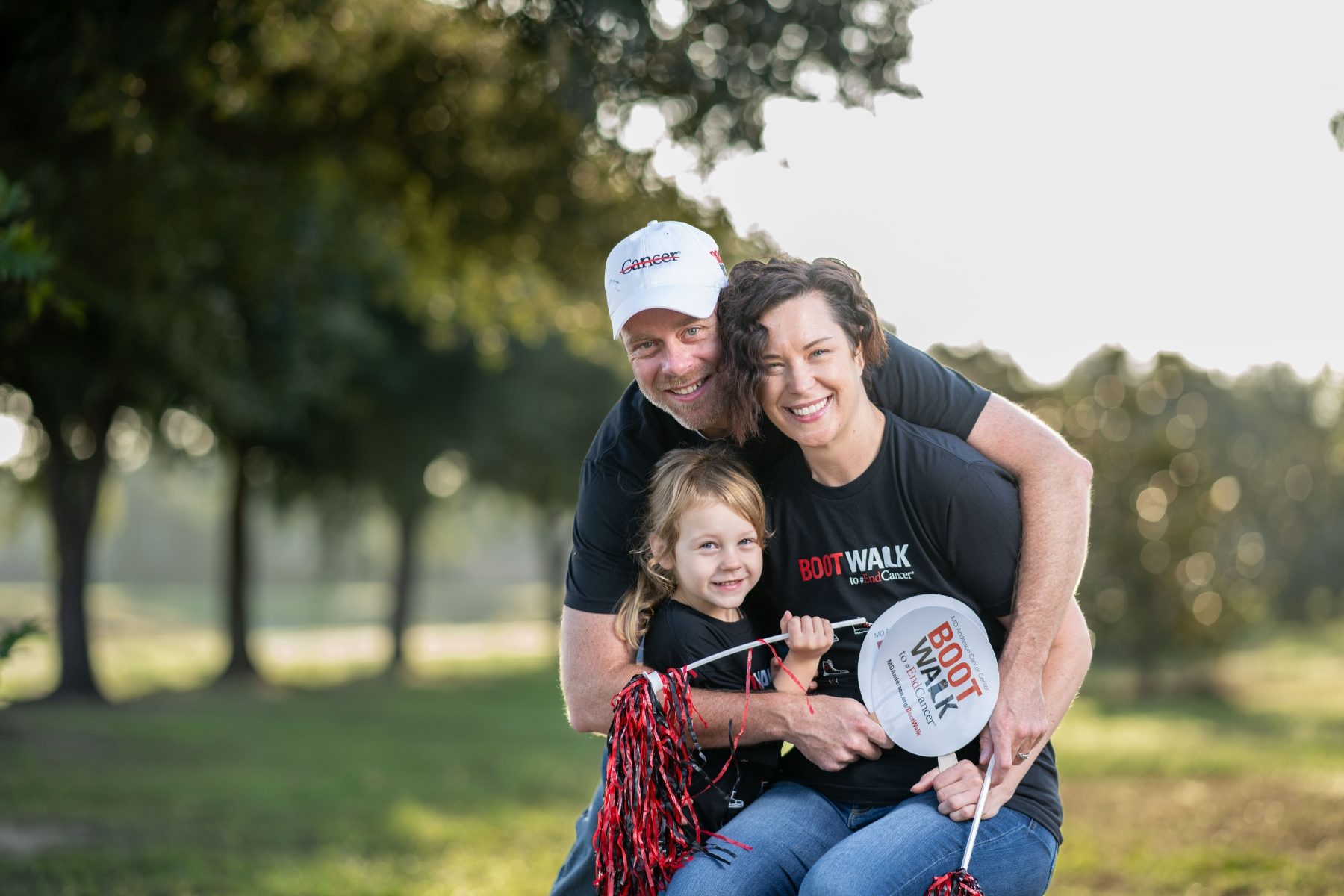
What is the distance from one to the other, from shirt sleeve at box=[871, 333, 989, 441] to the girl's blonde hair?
17.0 inches

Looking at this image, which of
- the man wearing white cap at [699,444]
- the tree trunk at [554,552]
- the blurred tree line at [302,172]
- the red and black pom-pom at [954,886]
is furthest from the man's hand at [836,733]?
the tree trunk at [554,552]

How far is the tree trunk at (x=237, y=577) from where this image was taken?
21.8 m

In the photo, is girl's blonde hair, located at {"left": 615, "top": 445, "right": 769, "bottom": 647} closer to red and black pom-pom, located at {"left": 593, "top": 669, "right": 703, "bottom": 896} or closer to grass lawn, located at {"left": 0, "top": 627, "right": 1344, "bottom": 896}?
red and black pom-pom, located at {"left": 593, "top": 669, "right": 703, "bottom": 896}

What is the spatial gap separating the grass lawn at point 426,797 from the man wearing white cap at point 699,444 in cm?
362

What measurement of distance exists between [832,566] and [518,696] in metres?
19.1

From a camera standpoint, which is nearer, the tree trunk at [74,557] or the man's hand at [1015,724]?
the man's hand at [1015,724]

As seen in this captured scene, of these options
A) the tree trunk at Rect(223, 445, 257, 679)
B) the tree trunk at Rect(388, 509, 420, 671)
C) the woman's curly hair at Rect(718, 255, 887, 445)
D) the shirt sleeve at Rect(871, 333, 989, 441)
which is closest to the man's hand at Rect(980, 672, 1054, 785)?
the shirt sleeve at Rect(871, 333, 989, 441)

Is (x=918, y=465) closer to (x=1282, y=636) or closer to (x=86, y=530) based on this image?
(x=86, y=530)

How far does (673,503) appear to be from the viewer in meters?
3.46

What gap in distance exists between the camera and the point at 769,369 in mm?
3369

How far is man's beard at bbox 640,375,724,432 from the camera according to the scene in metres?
3.52

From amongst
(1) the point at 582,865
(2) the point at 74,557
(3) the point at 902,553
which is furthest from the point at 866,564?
(2) the point at 74,557

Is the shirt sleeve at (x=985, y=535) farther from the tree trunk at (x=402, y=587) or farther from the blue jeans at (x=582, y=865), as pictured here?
the tree trunk at (x=402, y=587)

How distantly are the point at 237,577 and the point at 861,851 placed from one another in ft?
66.9
